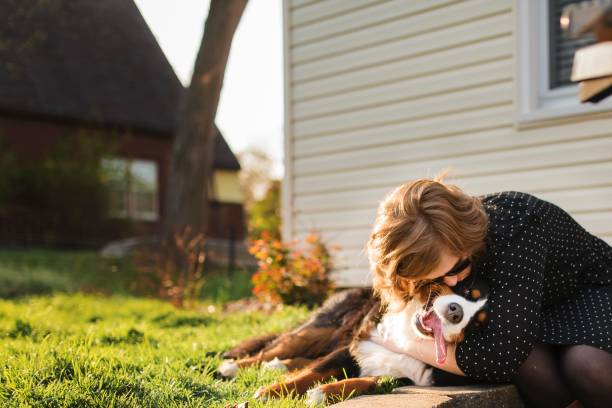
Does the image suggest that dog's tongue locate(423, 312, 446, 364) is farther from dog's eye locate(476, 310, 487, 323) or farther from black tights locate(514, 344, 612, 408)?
black tights locate(514, 344, 612, 408)

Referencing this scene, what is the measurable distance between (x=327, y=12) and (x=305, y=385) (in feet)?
14.2

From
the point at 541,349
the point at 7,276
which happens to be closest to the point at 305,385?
the point at 541,349

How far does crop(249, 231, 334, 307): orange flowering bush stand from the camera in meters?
6.17

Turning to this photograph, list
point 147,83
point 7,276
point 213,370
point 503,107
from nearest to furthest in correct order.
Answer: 1. point 213,370
2. point 503,107
3. point 7,276
4. point 147,83

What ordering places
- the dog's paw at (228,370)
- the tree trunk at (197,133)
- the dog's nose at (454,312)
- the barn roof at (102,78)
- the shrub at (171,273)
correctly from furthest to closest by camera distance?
the barn roof at (102,78) → the tree trunk at (197,133) → the shrub at (171,273) → the dog's paw at (228,370) → the dog's nose at (454,312)

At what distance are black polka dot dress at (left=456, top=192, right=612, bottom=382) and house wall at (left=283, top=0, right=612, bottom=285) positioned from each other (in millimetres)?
1775

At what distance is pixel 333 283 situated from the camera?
6250 mm

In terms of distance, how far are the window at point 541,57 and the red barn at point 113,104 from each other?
990cm

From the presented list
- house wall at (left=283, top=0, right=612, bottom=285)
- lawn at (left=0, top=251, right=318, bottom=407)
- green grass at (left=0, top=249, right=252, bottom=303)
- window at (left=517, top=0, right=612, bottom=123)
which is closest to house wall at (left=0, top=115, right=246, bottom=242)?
green grass at (left=0, top=249, right=252, bottom=303)

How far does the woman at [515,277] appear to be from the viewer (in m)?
2.62

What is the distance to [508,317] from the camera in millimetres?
2719

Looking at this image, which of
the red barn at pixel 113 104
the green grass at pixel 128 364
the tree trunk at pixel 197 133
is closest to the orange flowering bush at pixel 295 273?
the green grass at pixel 128 364

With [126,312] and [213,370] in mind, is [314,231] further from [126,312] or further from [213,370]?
[213,370]

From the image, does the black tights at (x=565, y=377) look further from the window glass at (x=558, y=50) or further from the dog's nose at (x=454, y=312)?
the window glass at (x=558, y=50)
